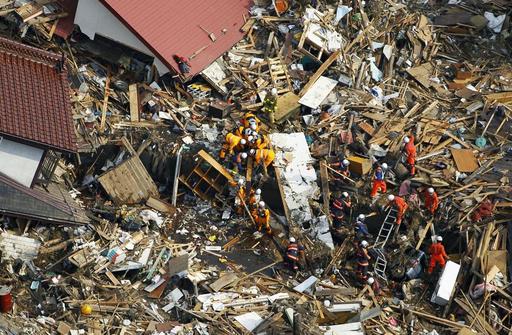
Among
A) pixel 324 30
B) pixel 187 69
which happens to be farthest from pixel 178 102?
pixel 324 30

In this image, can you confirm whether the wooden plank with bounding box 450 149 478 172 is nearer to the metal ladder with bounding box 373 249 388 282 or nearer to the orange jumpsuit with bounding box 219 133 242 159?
the metal ladder with bounding box 373 249 388 282

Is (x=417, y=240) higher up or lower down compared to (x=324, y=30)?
lower down

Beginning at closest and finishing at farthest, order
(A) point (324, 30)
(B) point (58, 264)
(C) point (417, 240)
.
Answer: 1. (B) point (58, 264)
2. (C) point (417, 240)
3. (A) point (324, 30)

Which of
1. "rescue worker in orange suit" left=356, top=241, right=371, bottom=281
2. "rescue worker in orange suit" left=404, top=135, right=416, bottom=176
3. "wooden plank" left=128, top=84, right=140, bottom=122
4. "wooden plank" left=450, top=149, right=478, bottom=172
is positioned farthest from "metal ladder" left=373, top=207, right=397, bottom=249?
"wooden plank" left=128, top=84, right=140, bottom=122

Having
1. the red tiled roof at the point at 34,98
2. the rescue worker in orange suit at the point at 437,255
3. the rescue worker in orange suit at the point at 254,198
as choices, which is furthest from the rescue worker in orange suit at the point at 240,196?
the rescue worker in orange suit at the point at 437,255

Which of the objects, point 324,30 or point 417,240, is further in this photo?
point 324,30

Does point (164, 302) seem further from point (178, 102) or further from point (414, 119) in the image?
point (414, 119)
